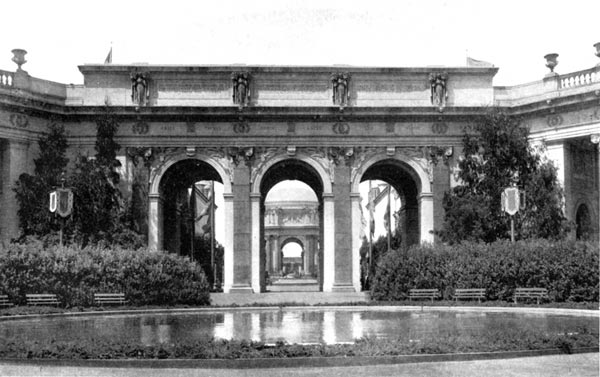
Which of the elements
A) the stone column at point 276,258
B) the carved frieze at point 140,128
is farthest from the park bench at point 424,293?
the stone column at point 276,258

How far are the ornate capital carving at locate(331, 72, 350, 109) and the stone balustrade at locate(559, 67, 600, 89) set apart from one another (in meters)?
11.6

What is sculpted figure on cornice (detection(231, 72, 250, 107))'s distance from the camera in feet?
140

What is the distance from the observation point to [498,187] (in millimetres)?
38344

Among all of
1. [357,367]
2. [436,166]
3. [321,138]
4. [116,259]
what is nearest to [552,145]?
[436,166]

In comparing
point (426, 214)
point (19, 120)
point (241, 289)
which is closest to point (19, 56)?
point (19, 120)

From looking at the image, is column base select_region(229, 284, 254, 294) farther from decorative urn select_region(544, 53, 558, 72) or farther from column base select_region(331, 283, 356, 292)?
decorative urn select_region(544, 53, 558, 72)

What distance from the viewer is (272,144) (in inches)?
1693

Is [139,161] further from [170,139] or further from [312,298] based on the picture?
[312,298]

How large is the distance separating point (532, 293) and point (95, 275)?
1736 centimetres

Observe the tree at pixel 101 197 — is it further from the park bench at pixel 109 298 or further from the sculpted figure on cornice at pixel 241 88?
the park bench at pixel 109 298

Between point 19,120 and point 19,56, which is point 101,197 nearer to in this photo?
point 19,120

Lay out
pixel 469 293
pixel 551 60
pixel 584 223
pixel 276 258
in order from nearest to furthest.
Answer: pixel 469 293, pixel 551 60, pixel 584 223, pixel 276 258

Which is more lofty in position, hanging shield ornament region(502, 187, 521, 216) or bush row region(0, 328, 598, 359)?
hanging shield ornament region(502, 187, 521, 216)

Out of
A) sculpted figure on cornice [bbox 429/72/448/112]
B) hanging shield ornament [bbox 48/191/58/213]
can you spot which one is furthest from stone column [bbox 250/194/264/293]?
hanging shield ornament [bbox 48/191/58/213]
